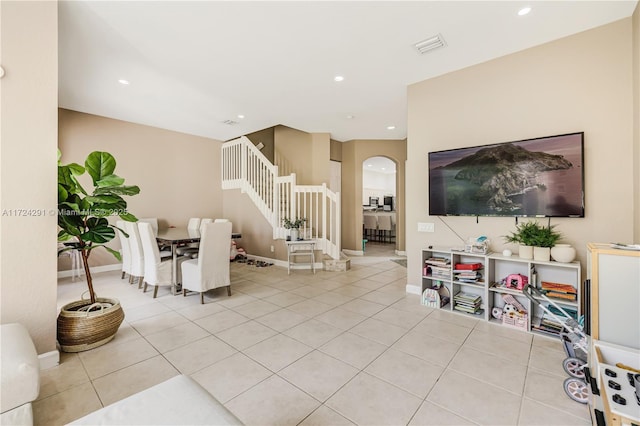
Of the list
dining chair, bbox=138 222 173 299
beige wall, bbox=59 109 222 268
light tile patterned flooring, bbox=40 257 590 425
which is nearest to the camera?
light tile patterned flooring, bbox=40 257 590 425

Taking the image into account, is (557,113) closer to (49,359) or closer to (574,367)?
(574,367)

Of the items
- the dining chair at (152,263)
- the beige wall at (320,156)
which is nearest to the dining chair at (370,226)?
the beige wall at (320,156)

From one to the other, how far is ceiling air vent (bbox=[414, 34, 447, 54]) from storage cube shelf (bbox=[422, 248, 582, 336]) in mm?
2334

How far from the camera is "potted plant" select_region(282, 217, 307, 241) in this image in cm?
535

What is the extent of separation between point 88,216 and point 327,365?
253 cm

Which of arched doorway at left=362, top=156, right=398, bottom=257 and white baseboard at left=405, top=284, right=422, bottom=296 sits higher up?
arched doorway at left=362, top=156, right=398, bottom=257

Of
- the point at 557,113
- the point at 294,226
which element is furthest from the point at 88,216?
the point at 557,113

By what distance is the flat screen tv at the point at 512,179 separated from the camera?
2744 millimetres

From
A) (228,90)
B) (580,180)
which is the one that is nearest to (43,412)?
(228,90)

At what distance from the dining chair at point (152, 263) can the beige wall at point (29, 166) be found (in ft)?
4.60

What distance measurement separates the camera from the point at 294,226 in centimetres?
545

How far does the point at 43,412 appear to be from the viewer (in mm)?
1706

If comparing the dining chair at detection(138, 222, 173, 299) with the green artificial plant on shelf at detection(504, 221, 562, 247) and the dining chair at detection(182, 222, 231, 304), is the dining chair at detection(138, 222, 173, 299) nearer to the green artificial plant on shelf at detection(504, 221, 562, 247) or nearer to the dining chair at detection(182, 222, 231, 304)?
the dining chair at detection(182, 222, 231, 304)

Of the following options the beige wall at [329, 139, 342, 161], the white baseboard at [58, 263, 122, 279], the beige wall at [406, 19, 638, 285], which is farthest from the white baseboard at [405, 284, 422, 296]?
the white baseboard at [58, 263, 122, 279]
